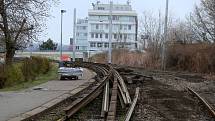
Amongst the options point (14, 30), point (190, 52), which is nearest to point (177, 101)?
point (14, 30)

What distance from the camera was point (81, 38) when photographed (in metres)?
190

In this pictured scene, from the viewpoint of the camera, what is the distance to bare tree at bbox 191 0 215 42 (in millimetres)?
53559

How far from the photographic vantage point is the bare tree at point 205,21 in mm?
53559

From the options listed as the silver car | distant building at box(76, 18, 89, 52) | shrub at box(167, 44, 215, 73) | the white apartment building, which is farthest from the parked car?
distant building at box(76, 18, 89, 52)

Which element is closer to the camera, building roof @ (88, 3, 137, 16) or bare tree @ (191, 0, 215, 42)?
bare tree @ (191, 0, 215, 42)

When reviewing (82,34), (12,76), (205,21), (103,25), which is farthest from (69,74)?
(82,34)

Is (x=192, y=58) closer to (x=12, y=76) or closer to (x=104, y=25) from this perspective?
(x=12, y=76)

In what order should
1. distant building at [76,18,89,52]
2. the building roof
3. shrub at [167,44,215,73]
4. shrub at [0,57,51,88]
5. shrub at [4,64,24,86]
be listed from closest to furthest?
shrub at [0,57,51,88] < shrub at [4,64,24,86] < shrub at [167,44,215,73] < the building roof < distant building at [76,18,89,52]

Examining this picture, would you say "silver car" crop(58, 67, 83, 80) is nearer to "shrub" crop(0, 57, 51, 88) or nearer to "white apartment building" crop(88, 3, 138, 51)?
"shrub" crop(0, 57, 51, 88)

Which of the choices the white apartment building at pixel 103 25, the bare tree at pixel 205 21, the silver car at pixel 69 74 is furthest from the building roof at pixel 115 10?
the silver car at pixel 69 74

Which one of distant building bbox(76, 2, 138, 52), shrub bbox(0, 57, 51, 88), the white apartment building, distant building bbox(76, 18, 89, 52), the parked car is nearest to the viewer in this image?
shrub bbox(0, 57, 51, 88)

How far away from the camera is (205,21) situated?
186 feet

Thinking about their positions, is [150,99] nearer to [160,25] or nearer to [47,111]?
[47,111]

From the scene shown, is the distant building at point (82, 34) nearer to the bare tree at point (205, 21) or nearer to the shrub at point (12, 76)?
the bare tree at point (205, 21)
